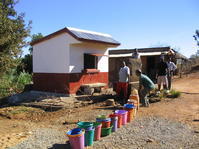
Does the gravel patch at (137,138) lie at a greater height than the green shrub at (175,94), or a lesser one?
lesser

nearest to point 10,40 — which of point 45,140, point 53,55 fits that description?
point 53,55

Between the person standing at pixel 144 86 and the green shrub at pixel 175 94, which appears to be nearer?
the person standing at pixel 144 86

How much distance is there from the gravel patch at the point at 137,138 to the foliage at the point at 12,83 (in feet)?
28.3

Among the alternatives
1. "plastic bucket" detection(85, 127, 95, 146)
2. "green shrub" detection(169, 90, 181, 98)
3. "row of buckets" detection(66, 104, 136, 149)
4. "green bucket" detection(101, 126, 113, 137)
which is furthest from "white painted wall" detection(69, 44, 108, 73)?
"plastic bucket" detection(85, 127, 95, 146)

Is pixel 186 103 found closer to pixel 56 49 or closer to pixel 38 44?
pixel 56 49

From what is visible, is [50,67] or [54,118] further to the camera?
[50,67]

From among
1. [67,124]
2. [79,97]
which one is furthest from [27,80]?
[67,124]

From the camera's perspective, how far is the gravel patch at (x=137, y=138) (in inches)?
183

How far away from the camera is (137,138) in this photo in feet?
16.7

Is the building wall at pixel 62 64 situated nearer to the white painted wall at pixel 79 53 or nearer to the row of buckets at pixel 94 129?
the white painted wall at pixel 79 53

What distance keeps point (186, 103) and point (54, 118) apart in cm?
557

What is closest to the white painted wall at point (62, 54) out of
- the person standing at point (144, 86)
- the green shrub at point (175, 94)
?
the person standing at point (144, 86)

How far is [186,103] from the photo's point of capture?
29.2 ft

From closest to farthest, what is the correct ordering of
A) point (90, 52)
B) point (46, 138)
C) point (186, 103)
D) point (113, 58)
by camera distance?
point (46, 138), point (186, 103), point (90, 52), point (113, 58)
